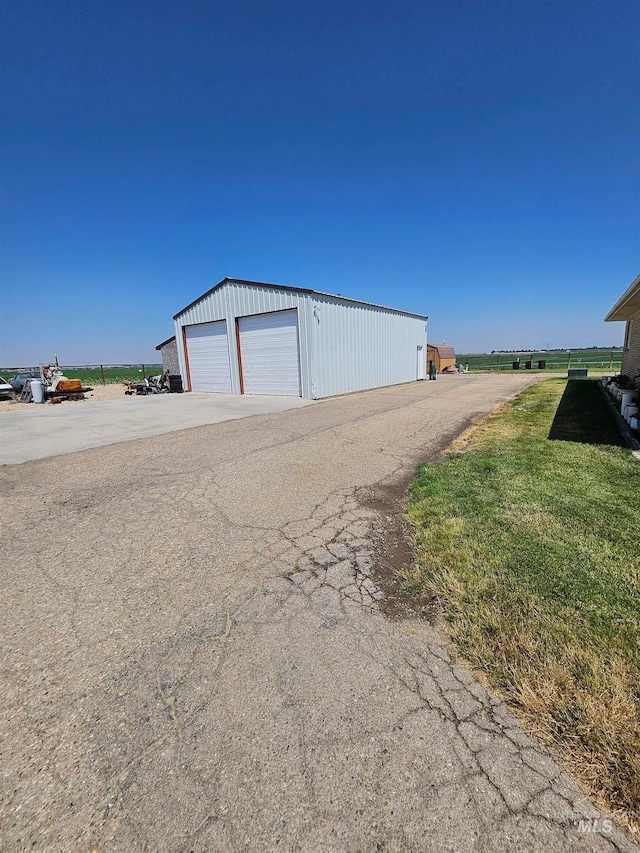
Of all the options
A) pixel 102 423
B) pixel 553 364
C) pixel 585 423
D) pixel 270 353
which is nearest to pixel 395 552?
pixel 585 423

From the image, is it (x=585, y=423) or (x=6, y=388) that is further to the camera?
(x=6, y=388)

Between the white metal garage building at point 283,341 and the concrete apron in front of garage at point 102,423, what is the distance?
1.79 meters

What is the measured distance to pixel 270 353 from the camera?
15.6 m

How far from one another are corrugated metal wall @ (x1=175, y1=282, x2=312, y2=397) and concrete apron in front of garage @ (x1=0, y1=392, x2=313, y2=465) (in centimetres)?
206

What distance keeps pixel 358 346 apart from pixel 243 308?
5400mm

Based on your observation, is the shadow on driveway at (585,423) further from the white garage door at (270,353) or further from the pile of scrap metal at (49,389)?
the pile of scrap metal at (49,389)

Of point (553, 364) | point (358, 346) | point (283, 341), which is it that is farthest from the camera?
point (553, 364)

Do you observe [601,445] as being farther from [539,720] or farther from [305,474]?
[539,720]

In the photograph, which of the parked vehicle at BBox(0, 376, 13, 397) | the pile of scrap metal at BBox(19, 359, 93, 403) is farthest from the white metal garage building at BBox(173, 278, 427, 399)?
the parked vehicle at BBox(0, 376, 13, 397)

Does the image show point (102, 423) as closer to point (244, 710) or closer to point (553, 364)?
point (244, 710)

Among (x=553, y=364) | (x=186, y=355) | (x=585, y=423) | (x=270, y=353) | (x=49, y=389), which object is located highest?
(x=186, y=355)

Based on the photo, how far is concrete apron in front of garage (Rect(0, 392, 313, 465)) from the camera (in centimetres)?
707

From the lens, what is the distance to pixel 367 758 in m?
1.51

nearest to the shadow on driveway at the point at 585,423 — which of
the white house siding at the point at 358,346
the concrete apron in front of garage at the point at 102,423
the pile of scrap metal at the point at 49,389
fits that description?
the concrete apron in front of garage at the point at 102,423
